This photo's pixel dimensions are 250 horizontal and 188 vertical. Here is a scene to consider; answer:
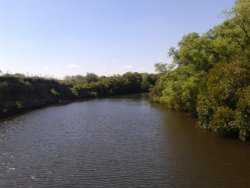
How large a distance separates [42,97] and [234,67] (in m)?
62.7

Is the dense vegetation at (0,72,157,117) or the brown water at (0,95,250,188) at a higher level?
the dense vegetation at (0,72,157,117)

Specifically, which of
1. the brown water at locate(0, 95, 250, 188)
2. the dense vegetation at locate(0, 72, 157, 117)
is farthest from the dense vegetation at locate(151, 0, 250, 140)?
the dense vegetation at locate(0, 72, 157, 117)

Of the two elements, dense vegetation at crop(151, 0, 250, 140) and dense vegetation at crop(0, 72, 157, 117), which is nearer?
dense vegetation at crop(151, 0, 250, 140)

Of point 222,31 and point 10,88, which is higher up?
point 222,31

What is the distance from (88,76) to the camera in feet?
468

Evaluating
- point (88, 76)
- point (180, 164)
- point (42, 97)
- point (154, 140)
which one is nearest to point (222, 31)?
point (154, 140)

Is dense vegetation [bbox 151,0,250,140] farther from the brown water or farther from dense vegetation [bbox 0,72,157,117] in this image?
dense vegetation [bbox 0,72,157,117]

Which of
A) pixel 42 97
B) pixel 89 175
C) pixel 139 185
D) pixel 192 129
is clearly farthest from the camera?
pixel 42 97

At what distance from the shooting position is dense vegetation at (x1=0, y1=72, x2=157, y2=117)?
2837 inches

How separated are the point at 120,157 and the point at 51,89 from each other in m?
75.2

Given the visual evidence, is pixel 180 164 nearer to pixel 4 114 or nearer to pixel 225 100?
pixel 225 100

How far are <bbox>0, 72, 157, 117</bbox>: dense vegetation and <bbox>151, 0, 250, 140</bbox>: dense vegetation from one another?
111 ft

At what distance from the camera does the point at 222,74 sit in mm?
39031

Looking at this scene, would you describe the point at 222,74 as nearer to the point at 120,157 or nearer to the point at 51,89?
the point at 120,157
